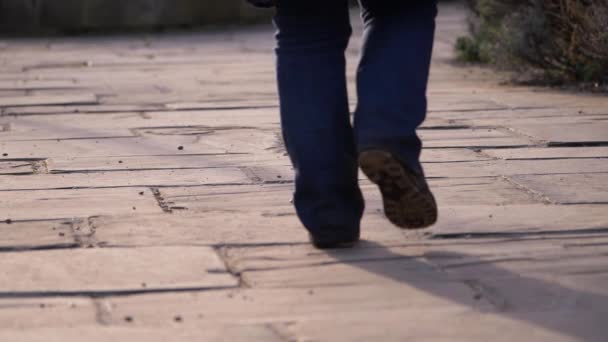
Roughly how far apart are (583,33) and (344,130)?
3.33m

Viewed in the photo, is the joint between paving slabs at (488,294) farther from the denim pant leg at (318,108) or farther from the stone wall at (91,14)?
the stone wall at (91,14)

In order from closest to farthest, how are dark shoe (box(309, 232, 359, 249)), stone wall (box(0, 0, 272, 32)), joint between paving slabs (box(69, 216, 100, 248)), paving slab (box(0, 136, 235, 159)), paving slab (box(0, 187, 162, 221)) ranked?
1. dark shoe (box(309, 232, 359, 249))
2. joint between paving slabs (box(69, 216, 100, 248))
3. paving slab (box(0, 187, 162, 221))
4. paving slab (box(0, 136, 235, 159))
5. stone wall (box(0, 0, 272, 32))

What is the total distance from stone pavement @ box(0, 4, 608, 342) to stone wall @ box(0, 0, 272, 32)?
16.9 feet

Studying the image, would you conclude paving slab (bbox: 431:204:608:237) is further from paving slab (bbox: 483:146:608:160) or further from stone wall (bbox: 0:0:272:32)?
stone wall (bbox: 0:0:272:32)

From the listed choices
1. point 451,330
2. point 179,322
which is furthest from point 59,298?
point 451,330

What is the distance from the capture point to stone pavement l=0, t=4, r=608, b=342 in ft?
6.88

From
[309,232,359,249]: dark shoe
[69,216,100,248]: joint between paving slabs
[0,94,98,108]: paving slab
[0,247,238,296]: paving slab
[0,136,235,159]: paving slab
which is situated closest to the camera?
[0,247,238,296]: paving slab

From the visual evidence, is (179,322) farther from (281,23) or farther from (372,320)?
(281,23)

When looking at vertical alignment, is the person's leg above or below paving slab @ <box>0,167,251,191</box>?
above

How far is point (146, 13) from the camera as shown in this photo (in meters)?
10.5

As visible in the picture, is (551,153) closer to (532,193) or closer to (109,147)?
(532,193)

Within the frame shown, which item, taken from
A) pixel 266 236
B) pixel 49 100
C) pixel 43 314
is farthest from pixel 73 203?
pixel 49 100

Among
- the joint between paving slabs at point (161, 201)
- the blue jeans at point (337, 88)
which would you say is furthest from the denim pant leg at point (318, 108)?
the joint between paving slabs at point (161, 201)

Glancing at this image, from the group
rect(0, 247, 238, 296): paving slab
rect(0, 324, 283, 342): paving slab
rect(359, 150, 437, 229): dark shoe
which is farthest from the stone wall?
rect(0, 324, 283, 342): paving slab
